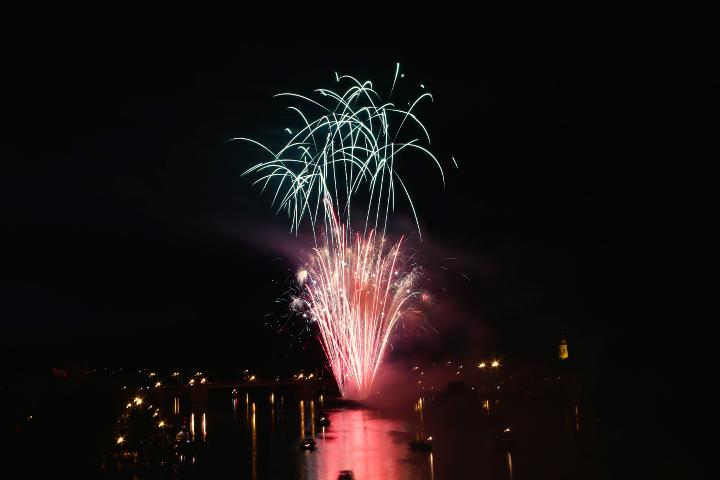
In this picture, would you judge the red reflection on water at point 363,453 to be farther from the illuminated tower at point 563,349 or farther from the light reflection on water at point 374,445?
the illuminated tower at point 563,349

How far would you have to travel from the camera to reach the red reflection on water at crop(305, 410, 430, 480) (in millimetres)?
26500

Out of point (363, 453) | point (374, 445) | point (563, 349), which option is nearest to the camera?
point (363, 453)

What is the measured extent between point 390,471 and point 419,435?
36.5 feet

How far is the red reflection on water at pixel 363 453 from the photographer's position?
26.5 meters

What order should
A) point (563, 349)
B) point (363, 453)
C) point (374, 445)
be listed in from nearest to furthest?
1. point (363, 453)
2. point (374, 445)
3. point (563, 349)

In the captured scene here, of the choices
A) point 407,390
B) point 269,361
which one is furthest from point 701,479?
point 269,361

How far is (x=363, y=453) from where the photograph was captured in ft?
104

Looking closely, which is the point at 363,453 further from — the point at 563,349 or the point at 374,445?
the point at 563,349

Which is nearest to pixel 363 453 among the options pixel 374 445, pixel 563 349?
pixel 374 445

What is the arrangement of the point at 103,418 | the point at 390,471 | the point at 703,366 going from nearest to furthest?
the point at 103,418 < the point at 703,366 < the point at 390,471

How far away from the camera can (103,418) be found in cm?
1961

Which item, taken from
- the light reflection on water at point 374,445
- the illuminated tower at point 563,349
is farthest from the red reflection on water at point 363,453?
the illuminated tower at point 563,349

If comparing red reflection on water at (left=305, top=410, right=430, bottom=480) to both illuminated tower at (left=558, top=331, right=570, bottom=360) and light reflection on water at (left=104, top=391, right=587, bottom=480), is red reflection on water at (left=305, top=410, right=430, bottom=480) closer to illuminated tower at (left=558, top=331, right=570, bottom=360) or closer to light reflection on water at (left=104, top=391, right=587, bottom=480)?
light reflection on water at (left=104, top=391, right=587, bottom=480)

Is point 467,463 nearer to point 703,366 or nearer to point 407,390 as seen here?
point 703,366
